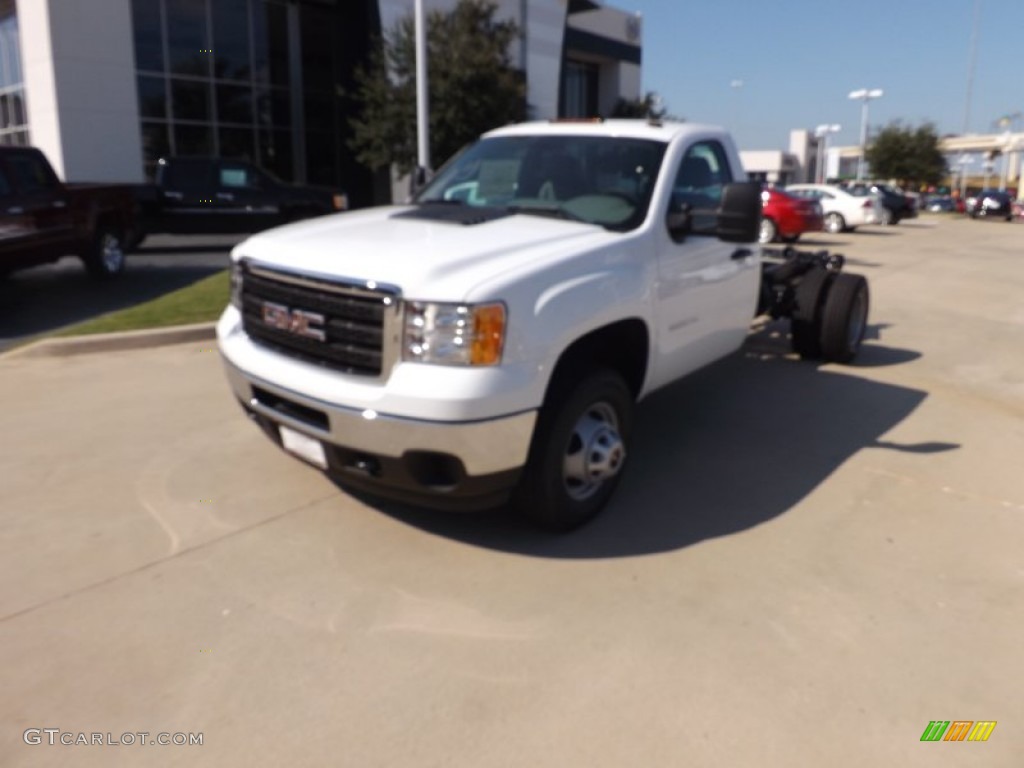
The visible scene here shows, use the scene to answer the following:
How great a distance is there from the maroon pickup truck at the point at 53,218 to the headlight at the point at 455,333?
8.35m

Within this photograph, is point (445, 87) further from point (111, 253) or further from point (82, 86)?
point (111, 253)

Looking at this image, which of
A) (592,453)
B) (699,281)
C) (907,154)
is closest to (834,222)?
(699,281)

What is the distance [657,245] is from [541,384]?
1260 millimetres

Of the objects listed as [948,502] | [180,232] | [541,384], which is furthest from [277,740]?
[180,232]

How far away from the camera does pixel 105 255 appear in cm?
1184

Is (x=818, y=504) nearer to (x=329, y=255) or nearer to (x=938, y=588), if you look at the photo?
(x=938, y=588)

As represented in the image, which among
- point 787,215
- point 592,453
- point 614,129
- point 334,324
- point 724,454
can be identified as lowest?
point 724,454

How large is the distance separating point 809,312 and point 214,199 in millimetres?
12276

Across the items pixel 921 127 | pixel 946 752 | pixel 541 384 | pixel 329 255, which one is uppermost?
pixel 921 127

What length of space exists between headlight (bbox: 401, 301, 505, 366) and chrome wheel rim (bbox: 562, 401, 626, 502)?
2.28ft

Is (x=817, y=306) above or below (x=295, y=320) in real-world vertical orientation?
below

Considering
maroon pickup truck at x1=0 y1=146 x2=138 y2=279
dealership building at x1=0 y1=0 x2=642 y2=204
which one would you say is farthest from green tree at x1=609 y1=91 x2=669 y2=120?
maroon pickup truck at x1=0 y1=146 x2=138 y2=279

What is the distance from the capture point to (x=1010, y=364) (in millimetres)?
8094

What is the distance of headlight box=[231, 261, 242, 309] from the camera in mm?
4379
